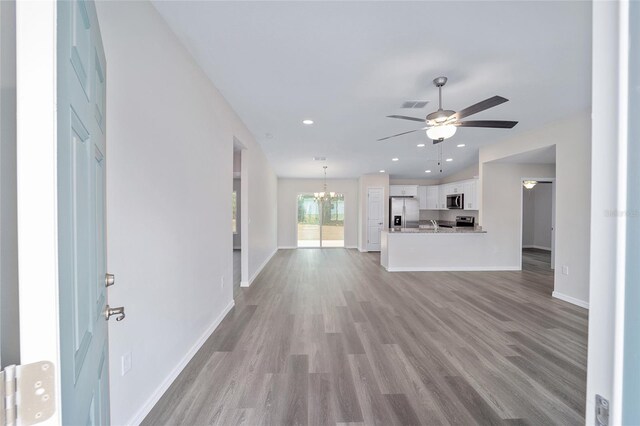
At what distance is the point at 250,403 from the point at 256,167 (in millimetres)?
4072

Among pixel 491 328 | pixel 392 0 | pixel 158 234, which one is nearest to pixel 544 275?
pixel 491 328

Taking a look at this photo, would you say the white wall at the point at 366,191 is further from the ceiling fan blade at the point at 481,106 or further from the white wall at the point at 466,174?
the ceiling fan blade at the point at 481,106

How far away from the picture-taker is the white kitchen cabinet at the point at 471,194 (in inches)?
267

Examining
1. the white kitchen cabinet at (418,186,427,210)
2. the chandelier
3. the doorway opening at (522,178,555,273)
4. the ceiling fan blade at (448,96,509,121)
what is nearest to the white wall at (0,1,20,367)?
the ceiling fan blade at (448,96,509,121)

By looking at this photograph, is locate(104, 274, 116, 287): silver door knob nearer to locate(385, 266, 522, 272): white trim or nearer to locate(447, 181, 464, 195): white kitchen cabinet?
locate(385, 266, 522, 272): white trim

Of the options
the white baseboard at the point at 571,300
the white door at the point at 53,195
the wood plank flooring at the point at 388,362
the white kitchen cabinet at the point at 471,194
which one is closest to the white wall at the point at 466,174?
the white kitchen cabinet at the point at 471,194

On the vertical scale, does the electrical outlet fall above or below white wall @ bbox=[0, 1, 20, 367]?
below

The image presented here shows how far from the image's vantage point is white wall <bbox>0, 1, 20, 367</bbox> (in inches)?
19.6

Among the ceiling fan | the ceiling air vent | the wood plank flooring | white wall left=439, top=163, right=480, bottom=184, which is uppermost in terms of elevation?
the ceiling air vent

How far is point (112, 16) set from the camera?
139cm

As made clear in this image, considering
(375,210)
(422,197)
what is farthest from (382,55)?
(422,197)

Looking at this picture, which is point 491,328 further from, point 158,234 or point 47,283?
point 47,283

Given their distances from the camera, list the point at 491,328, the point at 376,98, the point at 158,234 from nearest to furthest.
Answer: the point at 158,234 < the point at 491,328 < the point at 376,98

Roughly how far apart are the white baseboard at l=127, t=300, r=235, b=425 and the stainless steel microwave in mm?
7017
